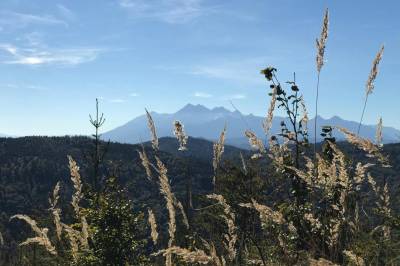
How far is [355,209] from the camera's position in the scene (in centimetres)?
418

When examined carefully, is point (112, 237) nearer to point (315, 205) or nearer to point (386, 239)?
point (315, 205)

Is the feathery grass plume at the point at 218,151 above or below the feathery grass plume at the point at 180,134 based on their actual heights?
below

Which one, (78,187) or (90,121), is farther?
(90,121)

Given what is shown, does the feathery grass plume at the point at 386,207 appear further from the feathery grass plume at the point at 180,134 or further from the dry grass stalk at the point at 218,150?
the feathery grass plume at the point at 180,134

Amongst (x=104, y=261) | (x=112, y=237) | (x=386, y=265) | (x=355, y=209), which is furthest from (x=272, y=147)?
(x=112, y=237)

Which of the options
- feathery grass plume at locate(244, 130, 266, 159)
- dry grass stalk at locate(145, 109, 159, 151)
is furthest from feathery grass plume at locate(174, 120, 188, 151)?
feathery grass plume at locate(244, 130, 266, 159)

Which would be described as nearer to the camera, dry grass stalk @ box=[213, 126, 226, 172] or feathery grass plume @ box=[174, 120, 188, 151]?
dry grass stalk @ box=[213, 126, 226, 172]

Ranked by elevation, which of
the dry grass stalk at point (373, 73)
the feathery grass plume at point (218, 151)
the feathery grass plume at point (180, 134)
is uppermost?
the dry grass stalk at point (373, 73)

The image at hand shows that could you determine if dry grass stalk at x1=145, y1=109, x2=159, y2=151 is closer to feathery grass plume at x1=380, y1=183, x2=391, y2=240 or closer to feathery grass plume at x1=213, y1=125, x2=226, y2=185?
feathery grass plume at x1=213, y1=125, x2=226, y2=185

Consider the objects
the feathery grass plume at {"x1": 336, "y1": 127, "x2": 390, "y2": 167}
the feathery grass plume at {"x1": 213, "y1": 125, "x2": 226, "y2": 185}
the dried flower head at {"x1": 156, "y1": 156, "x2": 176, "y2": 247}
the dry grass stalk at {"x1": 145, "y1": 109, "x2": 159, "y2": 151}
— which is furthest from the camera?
the dry grass stalk at {"x1": 145, "y1": 109, "x2": 159, "y2": 151}

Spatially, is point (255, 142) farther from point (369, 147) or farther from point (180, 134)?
point (369, 147)

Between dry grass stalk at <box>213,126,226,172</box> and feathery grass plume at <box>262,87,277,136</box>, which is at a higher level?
feathery grass plume at <box>262,87,277,136</box>

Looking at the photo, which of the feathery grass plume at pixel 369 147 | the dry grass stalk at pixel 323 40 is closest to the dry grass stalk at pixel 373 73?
the dry grass stalk at pixel 323 40

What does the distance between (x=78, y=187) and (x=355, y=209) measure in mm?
2651
